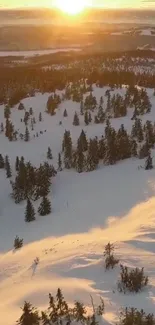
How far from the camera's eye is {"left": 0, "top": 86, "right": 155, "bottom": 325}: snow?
19758mm

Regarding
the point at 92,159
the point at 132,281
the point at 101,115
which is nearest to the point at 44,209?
the point at 92,159

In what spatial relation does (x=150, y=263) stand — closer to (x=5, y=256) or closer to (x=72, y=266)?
(x=72, y=266)

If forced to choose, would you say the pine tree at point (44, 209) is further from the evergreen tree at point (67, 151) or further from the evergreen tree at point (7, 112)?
the evergreen tree at point (7, 112)

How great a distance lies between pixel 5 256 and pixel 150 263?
11975 mm

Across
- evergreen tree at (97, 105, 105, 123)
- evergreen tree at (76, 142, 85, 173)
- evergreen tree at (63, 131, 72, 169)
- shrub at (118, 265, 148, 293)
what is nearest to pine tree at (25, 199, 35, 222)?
evergreen tree at (76, 142, 85, 173)

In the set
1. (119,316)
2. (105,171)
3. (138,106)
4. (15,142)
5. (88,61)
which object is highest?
(88,61)

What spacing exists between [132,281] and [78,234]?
13.8 meters

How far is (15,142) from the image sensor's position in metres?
67.3

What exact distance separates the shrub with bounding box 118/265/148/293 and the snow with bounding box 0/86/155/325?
0.39 m

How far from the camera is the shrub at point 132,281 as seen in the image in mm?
19578

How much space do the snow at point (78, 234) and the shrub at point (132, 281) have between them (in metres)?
0.39

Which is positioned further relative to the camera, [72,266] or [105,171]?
[105,171]

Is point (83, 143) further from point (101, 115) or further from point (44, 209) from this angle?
point (44, 209)

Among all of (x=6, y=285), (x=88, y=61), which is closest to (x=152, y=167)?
(x=6, y=285)
